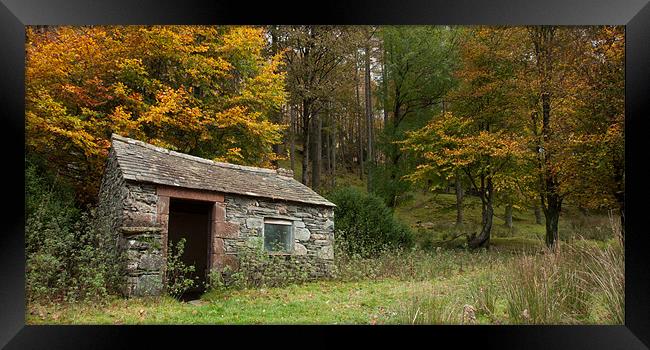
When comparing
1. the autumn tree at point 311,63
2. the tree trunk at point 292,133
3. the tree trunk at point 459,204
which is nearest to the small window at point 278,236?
the autumn tree at point 311,63

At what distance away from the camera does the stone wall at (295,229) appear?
6.89 meters

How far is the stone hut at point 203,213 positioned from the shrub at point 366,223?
58.1 inches

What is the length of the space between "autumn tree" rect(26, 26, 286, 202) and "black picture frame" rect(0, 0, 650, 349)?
3.28 meters

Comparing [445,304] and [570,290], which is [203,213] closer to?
[445,304]

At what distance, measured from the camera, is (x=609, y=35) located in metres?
5.82

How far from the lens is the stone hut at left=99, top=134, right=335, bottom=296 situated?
19.0 ft

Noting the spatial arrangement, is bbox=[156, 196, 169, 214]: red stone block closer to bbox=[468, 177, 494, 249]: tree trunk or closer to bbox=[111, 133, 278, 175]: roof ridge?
bbox=[111, 133, 278, 175]: roof ridge

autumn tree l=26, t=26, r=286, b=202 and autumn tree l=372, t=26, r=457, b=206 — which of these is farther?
autumn tree l=372, t=26, r=457, b=206

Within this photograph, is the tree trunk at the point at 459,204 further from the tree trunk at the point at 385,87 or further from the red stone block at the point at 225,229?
the red stone block at the point at 225,229

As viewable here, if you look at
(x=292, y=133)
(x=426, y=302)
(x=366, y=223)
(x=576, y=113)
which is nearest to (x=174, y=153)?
(x=366, y=223)

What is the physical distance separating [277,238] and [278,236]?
0.04 meters

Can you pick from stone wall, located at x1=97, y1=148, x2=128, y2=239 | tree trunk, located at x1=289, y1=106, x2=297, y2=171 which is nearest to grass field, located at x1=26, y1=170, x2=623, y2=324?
stone wall, located at x1=97, y1=148, x2=128, y2=239

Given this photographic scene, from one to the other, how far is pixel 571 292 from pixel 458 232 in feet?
23.1
